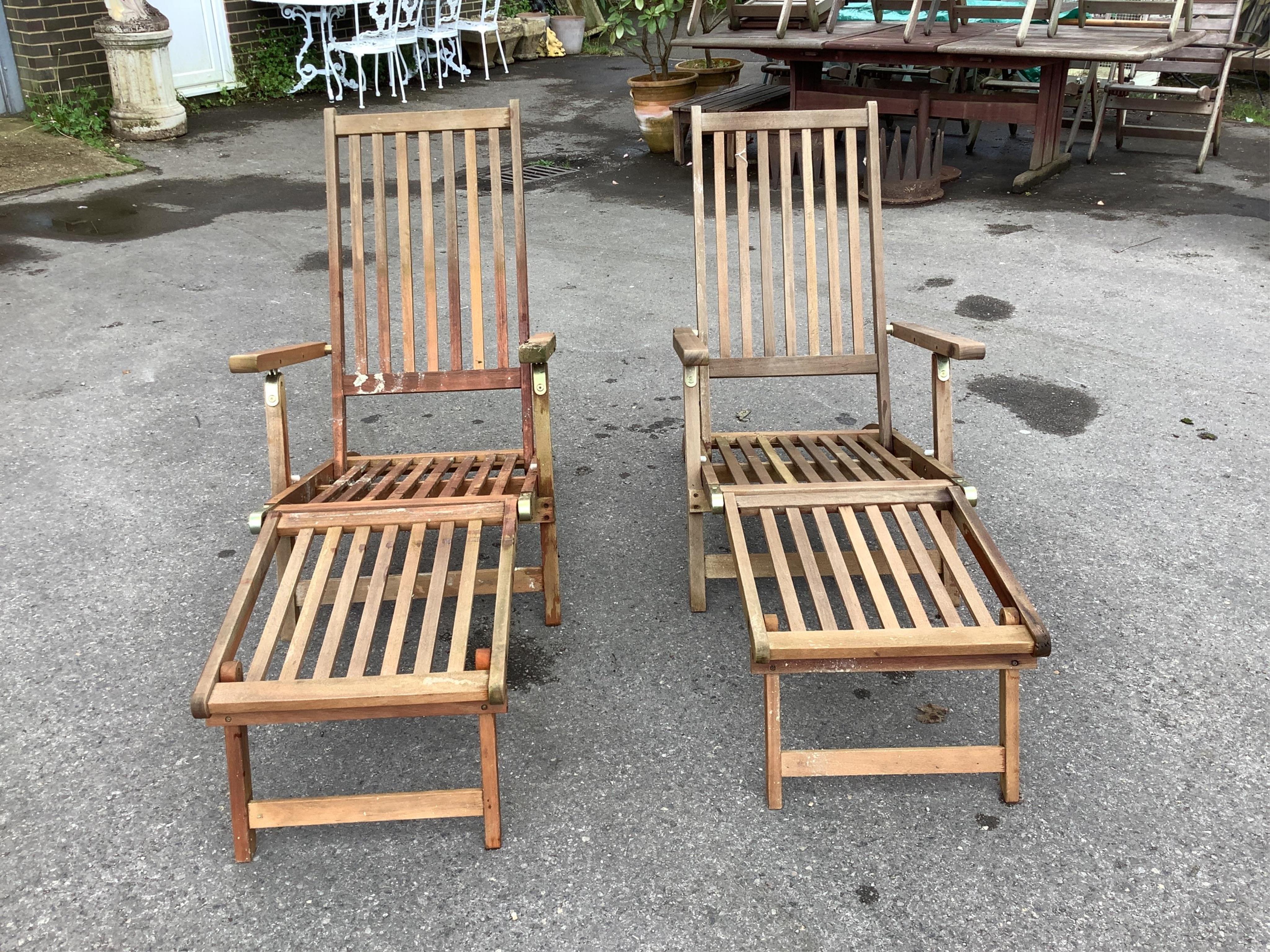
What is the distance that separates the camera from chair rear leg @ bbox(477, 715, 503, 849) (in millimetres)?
2178

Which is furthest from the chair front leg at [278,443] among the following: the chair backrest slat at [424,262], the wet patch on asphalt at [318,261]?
the wet patch on asphalt at [318,261]

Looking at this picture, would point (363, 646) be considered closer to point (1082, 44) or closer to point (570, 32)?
point (1082, 44)

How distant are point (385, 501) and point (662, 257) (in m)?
3.64

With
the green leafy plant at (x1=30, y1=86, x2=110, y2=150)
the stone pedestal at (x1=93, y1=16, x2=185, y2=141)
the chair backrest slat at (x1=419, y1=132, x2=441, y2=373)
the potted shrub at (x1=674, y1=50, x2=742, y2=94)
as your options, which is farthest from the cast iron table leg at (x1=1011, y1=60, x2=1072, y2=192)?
the green leafy plant at (x1=30, y1=86, x2=110, y2=150)

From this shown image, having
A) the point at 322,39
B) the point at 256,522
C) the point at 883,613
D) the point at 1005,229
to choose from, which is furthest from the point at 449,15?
the point at 883,613

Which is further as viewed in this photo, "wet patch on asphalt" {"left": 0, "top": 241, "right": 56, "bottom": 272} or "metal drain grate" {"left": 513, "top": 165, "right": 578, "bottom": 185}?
"metal drain grate" {"left": 513, "top": 165, "right": 578, "bottom": 185}

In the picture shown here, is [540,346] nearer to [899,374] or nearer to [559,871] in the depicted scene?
[559,871]

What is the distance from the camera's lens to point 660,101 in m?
8.09

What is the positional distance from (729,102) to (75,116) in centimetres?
529

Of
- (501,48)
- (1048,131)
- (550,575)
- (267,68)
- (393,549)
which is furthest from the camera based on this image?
(501,48)

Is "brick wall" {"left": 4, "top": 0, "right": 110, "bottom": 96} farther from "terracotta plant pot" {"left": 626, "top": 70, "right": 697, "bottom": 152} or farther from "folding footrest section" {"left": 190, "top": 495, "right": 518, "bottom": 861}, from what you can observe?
"folding footrest section" {"left": 190, "top": 495, "right": 518, "bottom": 861}

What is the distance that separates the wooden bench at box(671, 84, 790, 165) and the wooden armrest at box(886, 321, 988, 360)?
4.47 meters

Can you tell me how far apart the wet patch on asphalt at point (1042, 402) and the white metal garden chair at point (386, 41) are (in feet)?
23.4

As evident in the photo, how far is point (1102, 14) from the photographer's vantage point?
8703 mm
